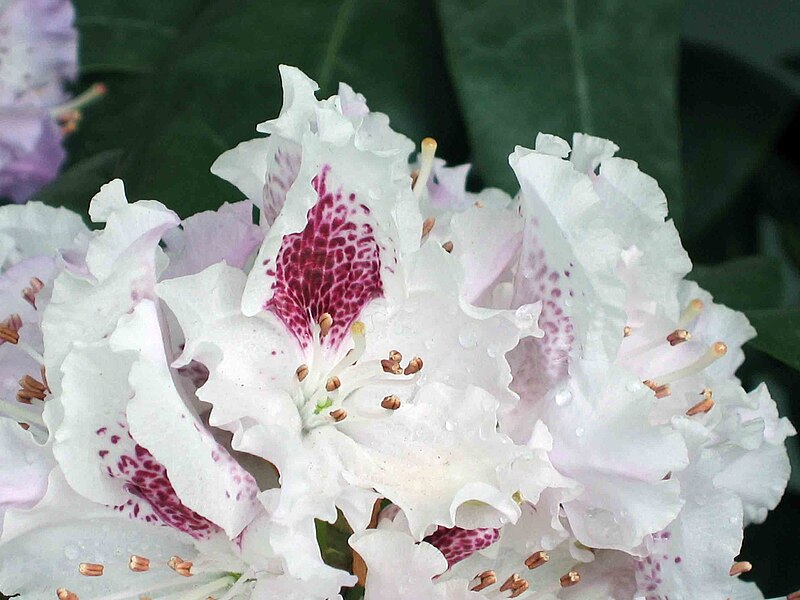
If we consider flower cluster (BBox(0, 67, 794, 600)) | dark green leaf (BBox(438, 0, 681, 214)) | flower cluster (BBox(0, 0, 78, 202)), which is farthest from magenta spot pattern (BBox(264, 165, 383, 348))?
flower cluster (BBox(0, 0, 78, 202))

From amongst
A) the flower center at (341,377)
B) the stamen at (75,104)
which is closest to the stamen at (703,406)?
the flower center at (341,377)

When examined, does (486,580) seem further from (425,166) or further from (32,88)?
(32,88)

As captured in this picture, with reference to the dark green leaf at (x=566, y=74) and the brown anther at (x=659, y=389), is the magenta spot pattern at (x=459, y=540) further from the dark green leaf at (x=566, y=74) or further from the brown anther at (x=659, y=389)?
the dark green leaf at (x=566, y=74)

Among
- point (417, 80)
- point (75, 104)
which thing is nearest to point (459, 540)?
point (417, 80)

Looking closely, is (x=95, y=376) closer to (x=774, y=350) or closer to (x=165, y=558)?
(x=165, y=558)

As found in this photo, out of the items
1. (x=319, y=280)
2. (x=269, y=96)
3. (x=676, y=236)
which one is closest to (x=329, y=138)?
(x=319, y=280)

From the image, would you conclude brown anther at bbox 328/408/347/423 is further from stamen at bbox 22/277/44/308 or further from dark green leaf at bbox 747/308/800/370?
dark green leaf at bbox 747/308/800/370
